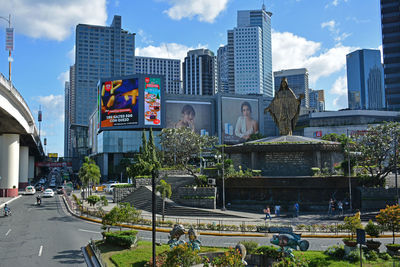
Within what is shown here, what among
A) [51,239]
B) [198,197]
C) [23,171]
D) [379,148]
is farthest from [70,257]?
[23,171]

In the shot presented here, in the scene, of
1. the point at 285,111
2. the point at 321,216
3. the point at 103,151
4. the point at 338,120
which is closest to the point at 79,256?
Answer: the point at 321,216

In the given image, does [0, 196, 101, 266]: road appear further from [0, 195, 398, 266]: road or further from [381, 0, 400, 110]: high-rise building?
[381, 0, 400, 110]: high-rise building

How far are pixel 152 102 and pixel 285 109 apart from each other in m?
50.8

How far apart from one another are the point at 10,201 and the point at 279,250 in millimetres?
47923

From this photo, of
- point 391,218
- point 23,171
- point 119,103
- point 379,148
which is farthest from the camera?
point 119,103

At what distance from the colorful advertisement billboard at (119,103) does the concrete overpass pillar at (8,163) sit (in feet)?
115

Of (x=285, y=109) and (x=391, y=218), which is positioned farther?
(x=285, y=109)

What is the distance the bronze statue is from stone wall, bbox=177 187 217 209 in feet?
50.4

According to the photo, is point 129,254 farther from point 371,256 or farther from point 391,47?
point 391,47

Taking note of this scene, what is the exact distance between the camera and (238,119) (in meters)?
113

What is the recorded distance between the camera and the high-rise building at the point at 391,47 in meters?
117

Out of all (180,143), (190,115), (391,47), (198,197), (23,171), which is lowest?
(198,197)

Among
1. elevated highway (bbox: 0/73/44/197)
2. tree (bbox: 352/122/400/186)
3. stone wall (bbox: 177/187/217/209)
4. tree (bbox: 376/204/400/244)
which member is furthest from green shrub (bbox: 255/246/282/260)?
elevated highway (bbox: 0/73/44/197)

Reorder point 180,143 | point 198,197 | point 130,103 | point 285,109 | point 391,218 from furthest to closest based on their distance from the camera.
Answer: point 130,103 → point 180,143 → point 285,109 → point 198,197 → point 391,218
